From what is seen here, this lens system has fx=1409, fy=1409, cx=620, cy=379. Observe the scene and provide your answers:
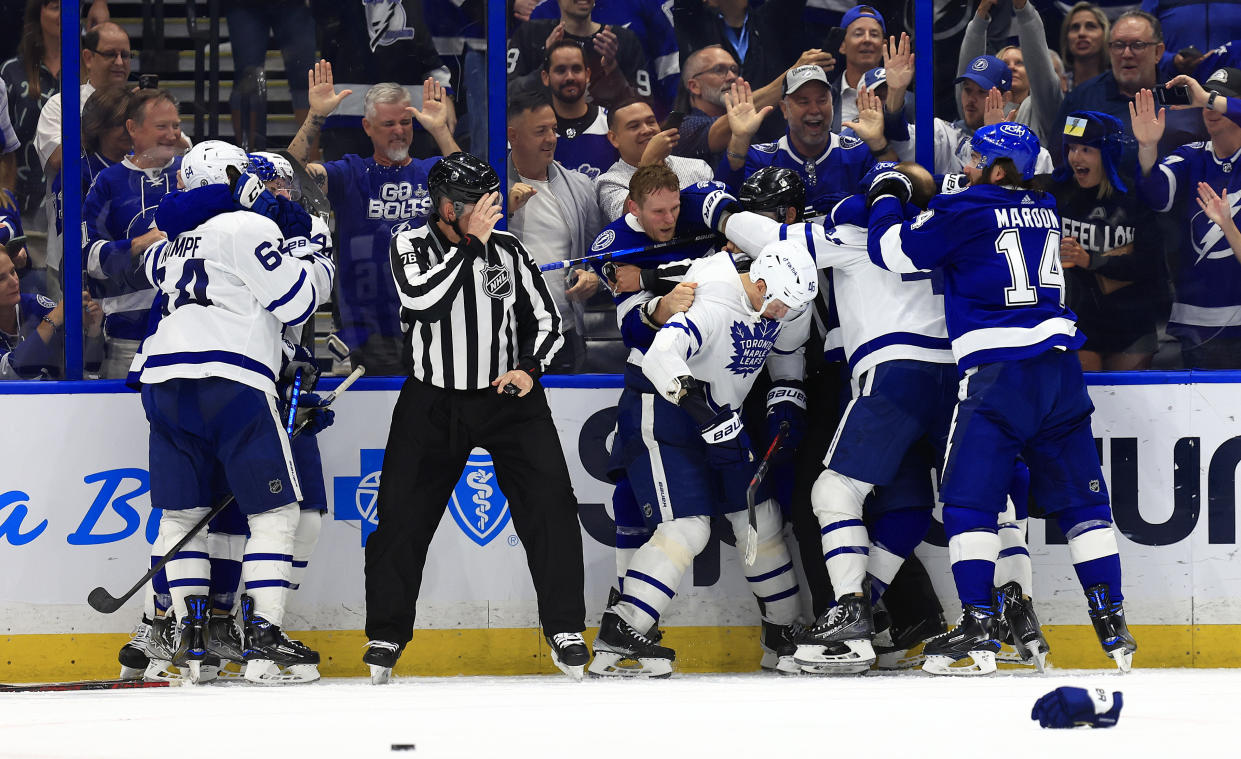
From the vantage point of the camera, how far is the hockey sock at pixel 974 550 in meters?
3.85

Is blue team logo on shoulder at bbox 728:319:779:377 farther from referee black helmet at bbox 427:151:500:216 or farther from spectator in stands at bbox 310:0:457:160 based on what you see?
spectator in stands at bbox 310:0:457:160

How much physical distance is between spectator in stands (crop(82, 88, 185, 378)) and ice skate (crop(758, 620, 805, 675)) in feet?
7.30

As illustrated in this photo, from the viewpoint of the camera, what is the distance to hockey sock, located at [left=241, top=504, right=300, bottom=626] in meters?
4.09

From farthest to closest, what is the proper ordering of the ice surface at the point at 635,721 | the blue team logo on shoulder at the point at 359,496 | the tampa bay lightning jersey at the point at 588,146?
1. the tampa bay lightning jersey at the point at 588,146
2. the blue team logo on shoulder at the point at 359,496
3. the ice surface at the point at 635,721

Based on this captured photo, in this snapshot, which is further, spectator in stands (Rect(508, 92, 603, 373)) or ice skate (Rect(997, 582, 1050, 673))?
spectator in stands (Rect(508, 92, 603, 373))

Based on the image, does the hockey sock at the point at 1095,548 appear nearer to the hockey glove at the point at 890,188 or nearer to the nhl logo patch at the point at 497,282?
the hockey glove at the point at 890,188

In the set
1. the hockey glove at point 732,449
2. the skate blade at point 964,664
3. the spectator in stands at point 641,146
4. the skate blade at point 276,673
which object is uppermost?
the spectator in stands at point 641,146

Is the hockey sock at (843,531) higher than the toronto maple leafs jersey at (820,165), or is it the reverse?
the toronto maple leafs jersey at (820,165)

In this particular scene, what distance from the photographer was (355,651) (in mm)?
4461

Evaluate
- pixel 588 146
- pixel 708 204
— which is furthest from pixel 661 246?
pixel 588 146

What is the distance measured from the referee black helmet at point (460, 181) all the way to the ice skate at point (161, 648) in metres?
Answer: 1.49

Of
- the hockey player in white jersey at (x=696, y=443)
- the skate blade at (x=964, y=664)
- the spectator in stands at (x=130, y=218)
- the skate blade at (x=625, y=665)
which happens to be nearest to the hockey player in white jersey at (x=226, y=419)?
the spectator in stands at (x=130, y=218)

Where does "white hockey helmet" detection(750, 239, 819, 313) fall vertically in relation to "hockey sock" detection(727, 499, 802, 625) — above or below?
above

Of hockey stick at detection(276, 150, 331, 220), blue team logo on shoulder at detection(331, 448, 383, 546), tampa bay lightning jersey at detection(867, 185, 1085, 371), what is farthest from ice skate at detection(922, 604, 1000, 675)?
hockey stick at detection(276, 150, 331, 220)
